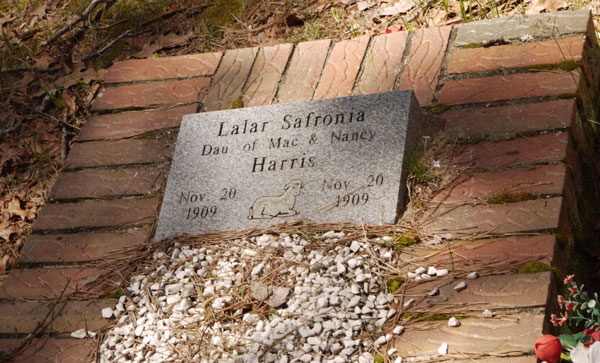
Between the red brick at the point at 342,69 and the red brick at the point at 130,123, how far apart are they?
54 cm

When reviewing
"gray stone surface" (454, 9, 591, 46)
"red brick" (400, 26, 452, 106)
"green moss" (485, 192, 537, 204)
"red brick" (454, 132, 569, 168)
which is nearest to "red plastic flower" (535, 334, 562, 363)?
"green moss" (485, 192, 537, 204)

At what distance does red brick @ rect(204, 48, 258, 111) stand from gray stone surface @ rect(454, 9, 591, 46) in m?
0.87

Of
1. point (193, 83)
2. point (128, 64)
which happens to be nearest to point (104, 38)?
point (128, 64)

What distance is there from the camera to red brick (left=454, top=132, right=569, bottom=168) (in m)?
2.14

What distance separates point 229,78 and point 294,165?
2.44 ft

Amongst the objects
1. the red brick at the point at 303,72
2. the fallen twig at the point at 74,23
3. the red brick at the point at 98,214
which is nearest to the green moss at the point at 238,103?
the red brick at the point at 303,72

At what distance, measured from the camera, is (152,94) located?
9.68 feet

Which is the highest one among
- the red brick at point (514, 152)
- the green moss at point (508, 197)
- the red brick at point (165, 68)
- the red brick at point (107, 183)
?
the red brick at point (165, 68)

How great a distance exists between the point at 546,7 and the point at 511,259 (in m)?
1.48

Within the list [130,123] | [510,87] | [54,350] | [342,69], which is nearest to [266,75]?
[342,69]

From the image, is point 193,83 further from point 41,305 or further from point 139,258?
point 41,305

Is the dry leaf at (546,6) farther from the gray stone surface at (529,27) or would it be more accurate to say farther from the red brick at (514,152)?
the red brick at (514,152)

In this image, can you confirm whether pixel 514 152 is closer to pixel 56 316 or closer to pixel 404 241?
pixel 404 241

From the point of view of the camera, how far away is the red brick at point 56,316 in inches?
86.7
